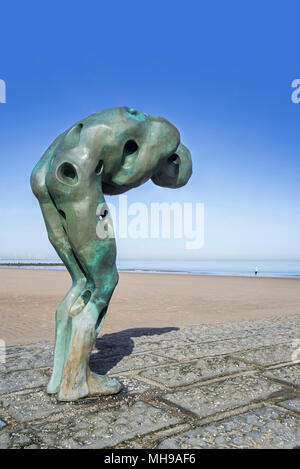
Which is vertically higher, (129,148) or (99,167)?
(129,148)

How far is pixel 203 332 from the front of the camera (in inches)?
293

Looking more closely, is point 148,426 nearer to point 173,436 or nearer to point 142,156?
point 173,436

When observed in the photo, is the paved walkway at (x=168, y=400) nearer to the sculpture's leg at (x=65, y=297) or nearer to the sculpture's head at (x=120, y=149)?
the sculpture's leg at (x=65, y=297)

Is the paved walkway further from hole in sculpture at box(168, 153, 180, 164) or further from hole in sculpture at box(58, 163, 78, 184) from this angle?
hole in sculpture at box(168, 153, 180, 164)

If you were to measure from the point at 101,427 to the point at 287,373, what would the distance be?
8.49ft

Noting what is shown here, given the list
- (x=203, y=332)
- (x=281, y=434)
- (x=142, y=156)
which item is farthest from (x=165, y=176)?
(x=203, y=332)

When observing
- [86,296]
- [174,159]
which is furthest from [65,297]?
[174,159]

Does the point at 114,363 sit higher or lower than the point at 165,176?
lower

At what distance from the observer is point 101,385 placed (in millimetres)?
3889

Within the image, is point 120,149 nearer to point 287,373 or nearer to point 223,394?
point 223,394

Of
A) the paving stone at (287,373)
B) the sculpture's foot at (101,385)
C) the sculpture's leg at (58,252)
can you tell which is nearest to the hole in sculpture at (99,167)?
the sculpture's leg at (58,252)

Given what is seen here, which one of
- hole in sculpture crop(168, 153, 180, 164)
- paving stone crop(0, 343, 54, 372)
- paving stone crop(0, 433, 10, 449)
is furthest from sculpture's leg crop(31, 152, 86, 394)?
hole in sculpture crop(168, 153, 180, 164)

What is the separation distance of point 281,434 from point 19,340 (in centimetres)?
581

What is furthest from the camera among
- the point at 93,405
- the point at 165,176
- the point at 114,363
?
the point at 114,363
